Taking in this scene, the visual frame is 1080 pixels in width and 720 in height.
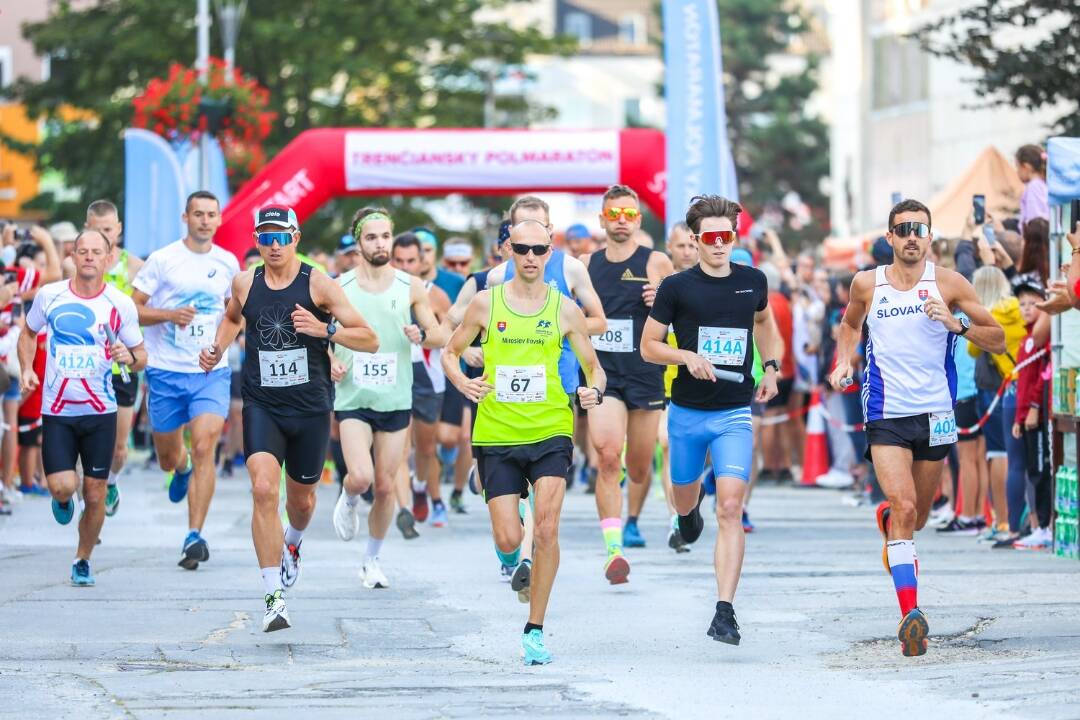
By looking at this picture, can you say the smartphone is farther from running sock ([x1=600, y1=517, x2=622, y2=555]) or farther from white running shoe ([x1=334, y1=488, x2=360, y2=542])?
white running shoe ([x1=334, y1=488, x2=360, y2=542])

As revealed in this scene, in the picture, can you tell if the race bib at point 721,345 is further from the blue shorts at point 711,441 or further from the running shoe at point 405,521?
the running shoe at point 405,521

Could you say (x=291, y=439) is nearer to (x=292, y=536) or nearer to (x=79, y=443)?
(x=292, y=536)

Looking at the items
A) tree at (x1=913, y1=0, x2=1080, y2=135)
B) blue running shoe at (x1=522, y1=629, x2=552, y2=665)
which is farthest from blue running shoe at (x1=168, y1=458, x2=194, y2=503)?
tree at (x1=913, y1=0, x2=1080, y2=135)

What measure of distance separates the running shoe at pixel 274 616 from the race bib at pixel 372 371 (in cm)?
251

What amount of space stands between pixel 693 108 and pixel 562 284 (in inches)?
441

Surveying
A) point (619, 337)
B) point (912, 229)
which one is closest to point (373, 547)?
point (619, 337)

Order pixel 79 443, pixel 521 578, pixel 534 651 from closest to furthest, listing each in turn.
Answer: pixel 534 651 → pixel 521 578 → pixel 79 443

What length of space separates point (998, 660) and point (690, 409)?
7.08ft

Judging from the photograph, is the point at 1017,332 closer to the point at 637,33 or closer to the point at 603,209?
the point at 603,209

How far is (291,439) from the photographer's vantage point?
10695mm

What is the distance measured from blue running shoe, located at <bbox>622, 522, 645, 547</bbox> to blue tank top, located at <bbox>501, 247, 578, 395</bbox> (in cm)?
268

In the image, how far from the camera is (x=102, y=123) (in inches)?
1912

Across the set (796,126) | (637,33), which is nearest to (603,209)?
(796,126)

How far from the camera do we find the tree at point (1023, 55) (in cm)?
1822
